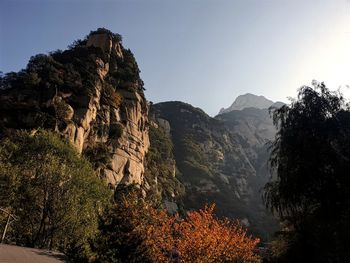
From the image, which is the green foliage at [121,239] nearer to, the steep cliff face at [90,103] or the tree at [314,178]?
the tree at [314,178]

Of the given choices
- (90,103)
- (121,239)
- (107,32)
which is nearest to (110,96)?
(90,103)

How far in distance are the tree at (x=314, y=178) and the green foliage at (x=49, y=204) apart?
A: 17406mm

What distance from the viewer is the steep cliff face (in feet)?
166

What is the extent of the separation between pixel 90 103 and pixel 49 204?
27.8 m

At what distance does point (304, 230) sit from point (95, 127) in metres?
46.5

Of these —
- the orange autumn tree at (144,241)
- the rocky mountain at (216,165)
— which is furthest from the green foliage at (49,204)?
the rocky mountain at (216,165)

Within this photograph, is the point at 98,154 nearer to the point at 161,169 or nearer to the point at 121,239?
the point at 121,239

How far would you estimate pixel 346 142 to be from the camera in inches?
642

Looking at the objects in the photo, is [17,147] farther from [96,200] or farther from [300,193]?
[300,193]

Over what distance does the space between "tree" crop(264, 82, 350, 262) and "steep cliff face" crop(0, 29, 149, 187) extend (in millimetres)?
37508

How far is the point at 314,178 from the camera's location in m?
16.4

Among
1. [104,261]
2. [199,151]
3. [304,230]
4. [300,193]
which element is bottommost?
[104,261]

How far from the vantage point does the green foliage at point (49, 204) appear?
30750 mm

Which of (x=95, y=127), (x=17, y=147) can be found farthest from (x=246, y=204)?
(x=17, y=147)
